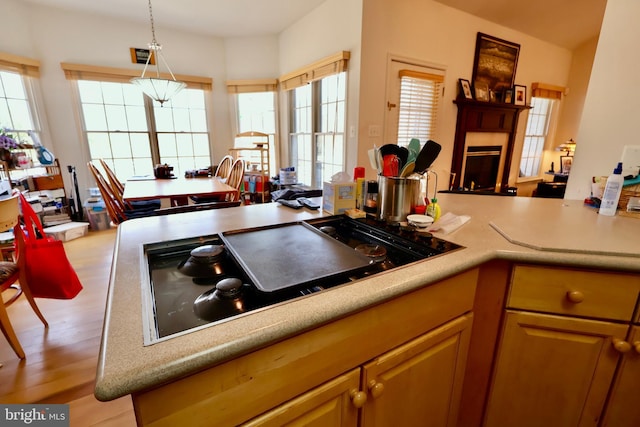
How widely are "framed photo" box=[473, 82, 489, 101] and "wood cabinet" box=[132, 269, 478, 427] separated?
3.75m

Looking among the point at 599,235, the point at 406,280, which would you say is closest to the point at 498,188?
the point at 599,235

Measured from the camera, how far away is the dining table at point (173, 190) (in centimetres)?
253

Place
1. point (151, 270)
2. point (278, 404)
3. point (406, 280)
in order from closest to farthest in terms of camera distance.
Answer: point (278, 404)
point (406, 280)
point (151, 270)

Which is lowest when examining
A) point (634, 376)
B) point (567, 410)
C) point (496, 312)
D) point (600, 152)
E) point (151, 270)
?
point (567, 410)

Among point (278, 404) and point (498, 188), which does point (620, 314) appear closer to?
point (278, 404)

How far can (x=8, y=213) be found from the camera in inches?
60.9

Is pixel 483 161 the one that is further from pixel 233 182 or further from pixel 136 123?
pixel 136 123

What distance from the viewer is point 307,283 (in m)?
0.71

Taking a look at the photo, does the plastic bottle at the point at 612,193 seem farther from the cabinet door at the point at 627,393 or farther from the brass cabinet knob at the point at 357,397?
the brass cabinet knob at the point at 357,397

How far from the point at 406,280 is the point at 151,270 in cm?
71

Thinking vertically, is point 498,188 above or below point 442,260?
below

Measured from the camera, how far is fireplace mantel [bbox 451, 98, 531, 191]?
378 centimetres

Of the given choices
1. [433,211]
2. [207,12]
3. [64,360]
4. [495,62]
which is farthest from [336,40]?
[64,360]

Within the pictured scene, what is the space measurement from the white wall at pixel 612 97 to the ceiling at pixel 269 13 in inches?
83.9
